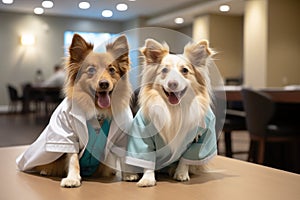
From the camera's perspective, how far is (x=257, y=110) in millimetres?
2266

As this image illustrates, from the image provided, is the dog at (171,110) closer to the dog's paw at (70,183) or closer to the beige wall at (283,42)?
the dog's paw at (70,183)

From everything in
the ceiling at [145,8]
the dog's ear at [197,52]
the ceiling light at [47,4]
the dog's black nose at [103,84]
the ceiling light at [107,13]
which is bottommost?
the dog's black nose at [103,84]

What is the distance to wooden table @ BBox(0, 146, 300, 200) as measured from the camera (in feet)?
2.07

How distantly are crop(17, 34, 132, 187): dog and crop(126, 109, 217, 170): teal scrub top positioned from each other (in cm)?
3

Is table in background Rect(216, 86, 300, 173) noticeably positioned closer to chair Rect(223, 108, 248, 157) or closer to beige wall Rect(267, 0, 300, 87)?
chair Rect(223, 108, 248, 157)

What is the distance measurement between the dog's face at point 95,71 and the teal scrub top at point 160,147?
8cm

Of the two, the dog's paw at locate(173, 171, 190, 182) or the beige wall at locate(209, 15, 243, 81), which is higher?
the beige wall at locate(209, 15, 243, 81)

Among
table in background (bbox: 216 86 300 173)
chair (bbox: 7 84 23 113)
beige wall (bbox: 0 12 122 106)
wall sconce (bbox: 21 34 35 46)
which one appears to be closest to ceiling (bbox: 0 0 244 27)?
table in background (bbox: 216 86 300 173)

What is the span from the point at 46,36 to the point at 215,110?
8534 millimetres

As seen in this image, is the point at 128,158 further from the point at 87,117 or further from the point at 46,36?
the point at 46,36

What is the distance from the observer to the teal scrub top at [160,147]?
2.30 feet

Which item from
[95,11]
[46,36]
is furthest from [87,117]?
[46,36]

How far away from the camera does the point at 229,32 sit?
23.3ft

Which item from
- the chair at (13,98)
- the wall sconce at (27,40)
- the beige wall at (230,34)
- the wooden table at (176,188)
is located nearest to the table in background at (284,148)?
the wooden table at (176,188)
